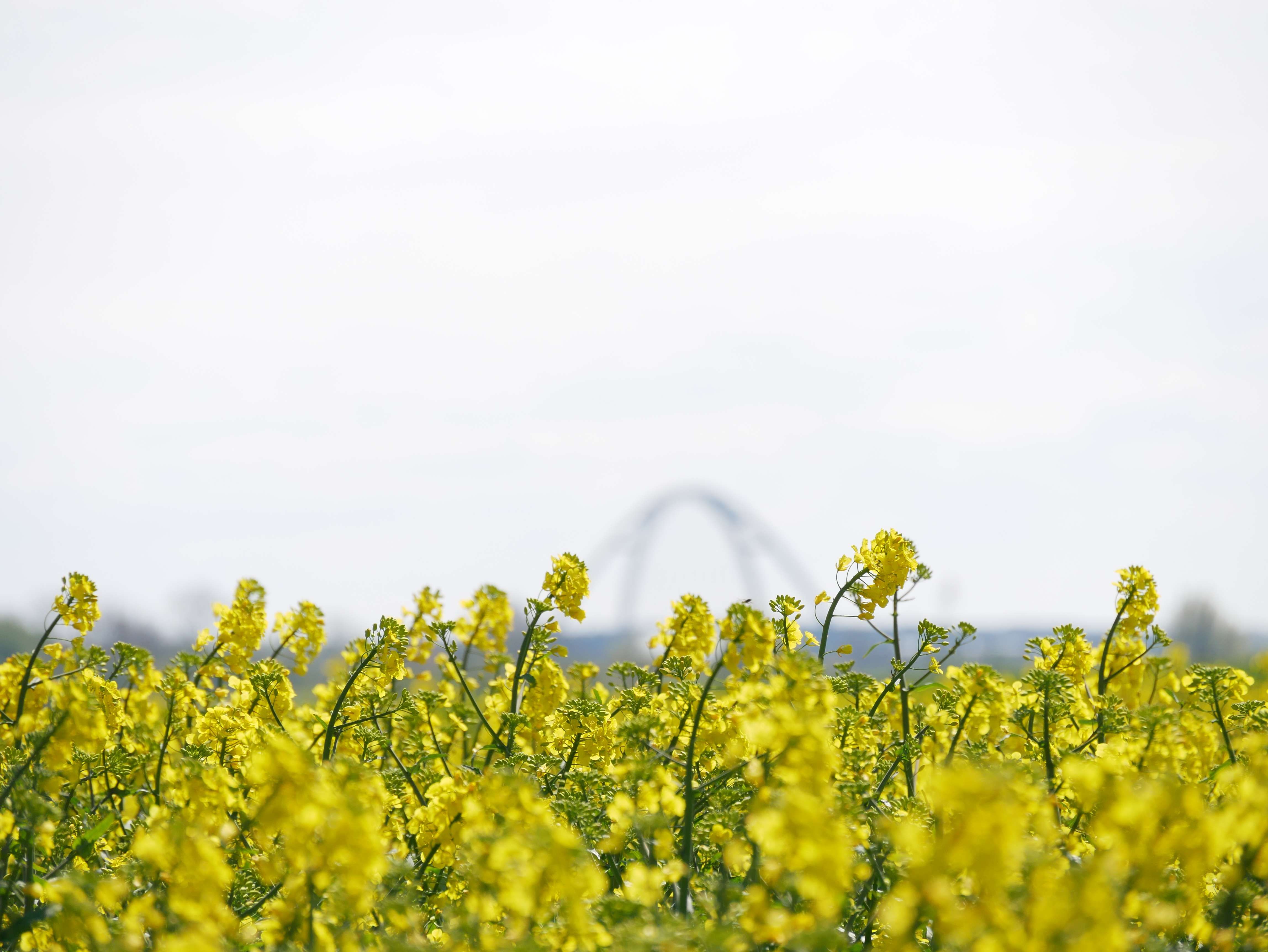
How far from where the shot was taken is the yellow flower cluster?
216 centimetres

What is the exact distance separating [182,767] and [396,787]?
3.86 ft

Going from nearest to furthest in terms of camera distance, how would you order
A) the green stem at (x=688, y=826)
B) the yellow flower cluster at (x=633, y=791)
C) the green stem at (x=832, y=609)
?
the yellow flower cluster at (x=633, y=791) → the green stem at (x=688, y=826) → the green stem at (x=832, y=609)

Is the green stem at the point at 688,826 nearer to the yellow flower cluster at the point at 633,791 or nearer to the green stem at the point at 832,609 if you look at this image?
the yellow flower cluster at the point at 633,791

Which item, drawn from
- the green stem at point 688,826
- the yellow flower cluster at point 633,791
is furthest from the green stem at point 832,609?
the green stem at point 688,826

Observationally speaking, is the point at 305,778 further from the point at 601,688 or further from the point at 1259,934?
the point at 601,688

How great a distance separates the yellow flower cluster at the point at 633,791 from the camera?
216cm

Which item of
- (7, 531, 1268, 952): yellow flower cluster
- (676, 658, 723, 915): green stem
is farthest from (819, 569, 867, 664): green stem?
(676, 658, 723, 915): green stem

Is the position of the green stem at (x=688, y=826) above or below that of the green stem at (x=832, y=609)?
below

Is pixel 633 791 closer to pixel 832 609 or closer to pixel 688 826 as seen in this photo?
pixel 688 826

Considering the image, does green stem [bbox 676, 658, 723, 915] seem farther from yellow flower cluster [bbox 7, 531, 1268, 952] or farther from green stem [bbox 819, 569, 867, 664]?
green stem [bbox 819, 569, 867, 664]

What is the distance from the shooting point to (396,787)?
13.1 ft

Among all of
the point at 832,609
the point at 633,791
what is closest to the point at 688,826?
the point at 633,791

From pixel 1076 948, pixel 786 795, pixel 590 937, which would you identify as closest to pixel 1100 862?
pixel 1076 948

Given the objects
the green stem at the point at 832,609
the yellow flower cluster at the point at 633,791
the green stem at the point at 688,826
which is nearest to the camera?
the yellow flower cluster at the point at 633,791
